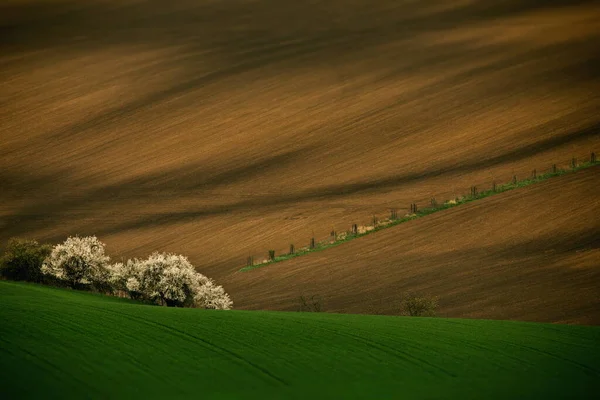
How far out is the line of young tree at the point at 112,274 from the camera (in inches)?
1807

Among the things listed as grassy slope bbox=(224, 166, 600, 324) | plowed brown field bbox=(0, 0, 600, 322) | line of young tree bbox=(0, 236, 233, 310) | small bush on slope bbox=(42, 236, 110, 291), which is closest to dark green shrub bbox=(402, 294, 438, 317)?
grassy slope bbox=(224, 166, 600, 324)

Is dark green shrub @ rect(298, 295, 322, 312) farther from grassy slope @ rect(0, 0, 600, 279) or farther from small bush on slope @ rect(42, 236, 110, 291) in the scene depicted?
small bush on slope @ rect(42, 236, 110, 291)

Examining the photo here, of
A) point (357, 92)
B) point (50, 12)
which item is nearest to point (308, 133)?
point (357, 92)

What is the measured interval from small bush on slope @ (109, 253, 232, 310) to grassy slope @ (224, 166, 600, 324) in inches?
115

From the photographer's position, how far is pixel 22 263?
160 feet

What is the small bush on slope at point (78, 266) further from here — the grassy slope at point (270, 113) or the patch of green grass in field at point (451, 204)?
the patch of green grass in field at point (451, 204)

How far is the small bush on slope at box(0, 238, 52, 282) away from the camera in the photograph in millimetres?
48469

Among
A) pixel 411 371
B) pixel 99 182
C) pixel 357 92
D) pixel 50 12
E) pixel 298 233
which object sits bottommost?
pixel 411 371

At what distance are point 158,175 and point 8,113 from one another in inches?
945

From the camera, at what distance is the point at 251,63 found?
94.9 meters

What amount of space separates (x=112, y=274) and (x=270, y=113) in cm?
3777

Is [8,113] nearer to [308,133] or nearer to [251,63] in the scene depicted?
[251,63]

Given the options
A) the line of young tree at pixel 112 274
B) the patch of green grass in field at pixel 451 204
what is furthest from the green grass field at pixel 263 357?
the patch of green grass in field at pixel 451 204

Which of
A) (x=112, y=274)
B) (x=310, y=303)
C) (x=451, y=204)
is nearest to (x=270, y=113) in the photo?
(x=451, y=204)
